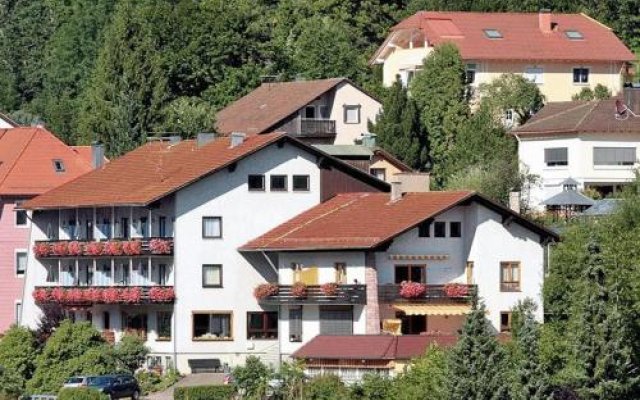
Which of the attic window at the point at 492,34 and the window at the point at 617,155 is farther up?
the attic window at the point at 492,34

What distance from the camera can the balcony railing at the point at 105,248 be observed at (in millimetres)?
88125

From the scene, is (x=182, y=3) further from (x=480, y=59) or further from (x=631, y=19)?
(x=631, y=19)

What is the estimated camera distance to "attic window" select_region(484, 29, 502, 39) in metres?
123

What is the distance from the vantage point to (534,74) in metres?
122

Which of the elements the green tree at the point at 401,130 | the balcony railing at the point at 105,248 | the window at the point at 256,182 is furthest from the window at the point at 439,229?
the green tree at the point at 401,130

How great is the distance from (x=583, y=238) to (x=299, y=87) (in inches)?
1507

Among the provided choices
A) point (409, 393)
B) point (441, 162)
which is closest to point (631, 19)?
point (441, 162)

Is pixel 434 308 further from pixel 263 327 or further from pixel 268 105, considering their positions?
pixel 268 105

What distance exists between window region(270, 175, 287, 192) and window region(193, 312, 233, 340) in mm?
4783

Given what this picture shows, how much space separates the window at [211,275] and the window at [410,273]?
7.09 m

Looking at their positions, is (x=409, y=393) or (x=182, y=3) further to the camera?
(x=182, y=3)

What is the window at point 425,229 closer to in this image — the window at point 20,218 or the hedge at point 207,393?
the hedge at point 207,393

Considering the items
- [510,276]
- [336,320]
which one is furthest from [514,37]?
[336,320]

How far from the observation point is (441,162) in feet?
366
